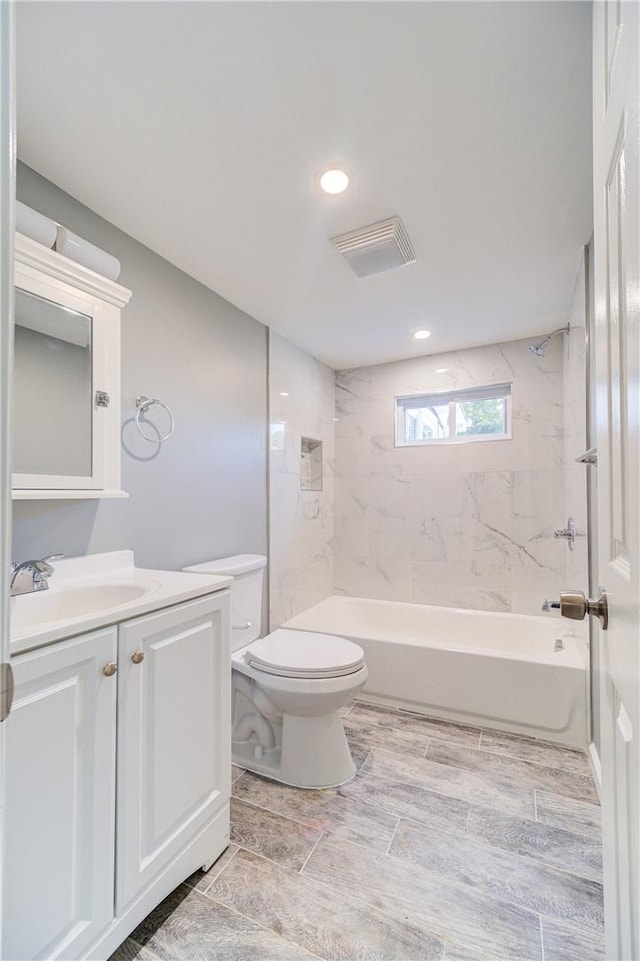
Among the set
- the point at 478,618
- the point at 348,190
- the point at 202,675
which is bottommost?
the point at 478,618

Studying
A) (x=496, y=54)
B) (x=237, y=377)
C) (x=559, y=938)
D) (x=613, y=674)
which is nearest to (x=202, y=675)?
(x=613, y=674)

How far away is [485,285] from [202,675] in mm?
2218

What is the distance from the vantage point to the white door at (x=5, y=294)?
46 cm

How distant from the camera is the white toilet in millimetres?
1688

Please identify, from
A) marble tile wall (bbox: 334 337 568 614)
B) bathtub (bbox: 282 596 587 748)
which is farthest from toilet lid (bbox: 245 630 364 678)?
marble tile wall (bbox: 334 337 568 614)

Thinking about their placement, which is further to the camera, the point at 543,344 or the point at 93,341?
the point at 543,344

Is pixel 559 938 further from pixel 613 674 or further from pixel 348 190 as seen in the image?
pixel 348 190

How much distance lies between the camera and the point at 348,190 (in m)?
1.48

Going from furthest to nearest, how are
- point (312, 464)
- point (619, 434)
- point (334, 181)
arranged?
point (312, 464) < point (334, 181) < point (619, 434)

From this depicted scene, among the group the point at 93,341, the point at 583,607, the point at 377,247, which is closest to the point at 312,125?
the point at 377,247

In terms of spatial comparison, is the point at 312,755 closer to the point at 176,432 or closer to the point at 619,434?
the point at 176,432

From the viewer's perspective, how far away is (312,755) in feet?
5.71

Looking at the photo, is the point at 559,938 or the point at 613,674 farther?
the point at 559,938

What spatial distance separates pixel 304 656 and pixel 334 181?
184 centimetres
